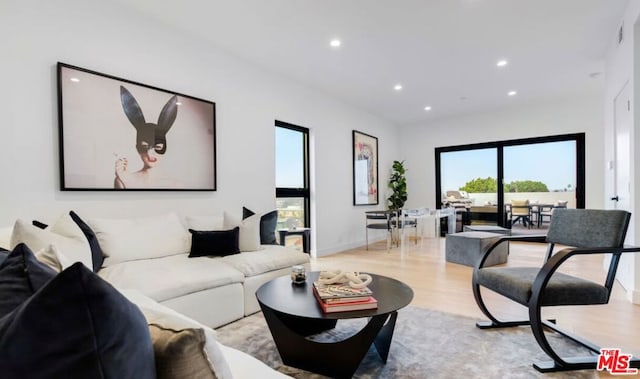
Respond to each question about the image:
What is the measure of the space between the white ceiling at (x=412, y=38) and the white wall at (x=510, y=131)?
2.45ft

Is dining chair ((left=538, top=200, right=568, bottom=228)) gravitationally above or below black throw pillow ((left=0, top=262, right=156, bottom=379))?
below

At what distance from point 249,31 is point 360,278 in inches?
110

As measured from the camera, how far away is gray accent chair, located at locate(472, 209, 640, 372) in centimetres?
181

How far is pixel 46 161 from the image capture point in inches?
98.9

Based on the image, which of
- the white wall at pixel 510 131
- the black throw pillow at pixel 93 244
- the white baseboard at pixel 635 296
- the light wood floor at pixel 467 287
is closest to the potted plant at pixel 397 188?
the white wall at pixel 510 131

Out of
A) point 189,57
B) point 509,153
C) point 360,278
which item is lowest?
point 360,278

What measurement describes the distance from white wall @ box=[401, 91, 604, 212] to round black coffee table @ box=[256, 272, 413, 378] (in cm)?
592

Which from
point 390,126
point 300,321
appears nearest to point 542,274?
point 300,321

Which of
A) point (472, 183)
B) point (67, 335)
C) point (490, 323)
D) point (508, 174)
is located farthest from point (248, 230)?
point (508, 174)

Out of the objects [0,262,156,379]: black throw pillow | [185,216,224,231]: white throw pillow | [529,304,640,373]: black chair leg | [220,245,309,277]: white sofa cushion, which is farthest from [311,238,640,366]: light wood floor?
[0,262,156,379]: black throw pillow

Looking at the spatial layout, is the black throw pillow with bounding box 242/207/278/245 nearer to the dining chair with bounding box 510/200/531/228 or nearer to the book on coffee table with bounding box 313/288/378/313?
the book on coffee table with bounding box 313/288/378/313

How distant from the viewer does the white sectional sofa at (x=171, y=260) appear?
2051 mm

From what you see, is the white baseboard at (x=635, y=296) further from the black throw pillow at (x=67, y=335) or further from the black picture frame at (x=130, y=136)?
the black picture frame at (x=130, y=136)

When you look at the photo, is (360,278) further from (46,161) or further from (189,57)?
(189,57)
